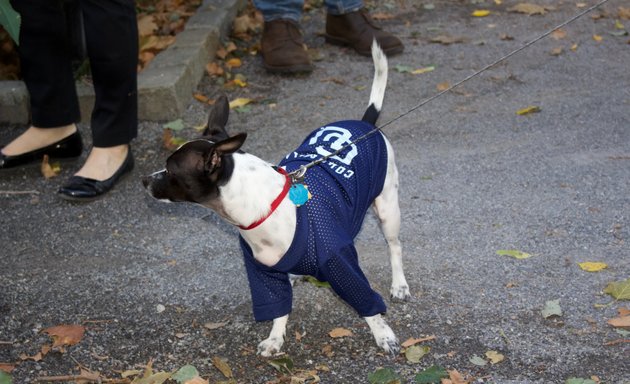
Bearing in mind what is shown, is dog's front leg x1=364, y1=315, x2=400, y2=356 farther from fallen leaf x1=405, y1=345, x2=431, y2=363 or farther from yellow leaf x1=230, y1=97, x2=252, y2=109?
yellow leaf x1=230, y1=97, x2=252, y2=109

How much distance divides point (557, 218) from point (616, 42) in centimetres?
318

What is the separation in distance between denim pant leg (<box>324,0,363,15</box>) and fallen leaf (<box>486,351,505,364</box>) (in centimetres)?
413

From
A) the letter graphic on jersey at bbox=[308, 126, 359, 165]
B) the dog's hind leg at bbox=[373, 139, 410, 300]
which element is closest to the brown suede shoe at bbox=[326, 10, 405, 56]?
the dog's hind leg at bbox=[373, 139, 410, 300]

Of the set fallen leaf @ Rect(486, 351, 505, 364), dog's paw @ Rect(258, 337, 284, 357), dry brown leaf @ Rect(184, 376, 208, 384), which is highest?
fallen leaf @ Rect(486, 351, 505, 364)

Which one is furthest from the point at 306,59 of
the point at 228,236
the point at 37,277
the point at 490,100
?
the point at 37,277

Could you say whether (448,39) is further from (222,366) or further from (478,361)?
(222,366)

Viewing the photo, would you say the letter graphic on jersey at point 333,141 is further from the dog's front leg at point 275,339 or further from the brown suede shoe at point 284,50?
the brown suede shoe at point 284,50

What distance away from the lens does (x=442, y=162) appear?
17.2 ft

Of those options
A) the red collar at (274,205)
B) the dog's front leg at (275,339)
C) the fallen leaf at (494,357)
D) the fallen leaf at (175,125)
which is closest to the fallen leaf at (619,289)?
the fallen leaf at (494,357)

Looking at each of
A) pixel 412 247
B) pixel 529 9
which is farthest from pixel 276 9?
pixel 412 247

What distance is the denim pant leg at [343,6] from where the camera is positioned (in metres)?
6.95

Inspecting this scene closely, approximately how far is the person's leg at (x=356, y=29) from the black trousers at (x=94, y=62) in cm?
253

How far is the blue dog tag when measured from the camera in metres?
3.25

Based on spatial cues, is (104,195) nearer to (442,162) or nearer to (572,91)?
(442,162)
